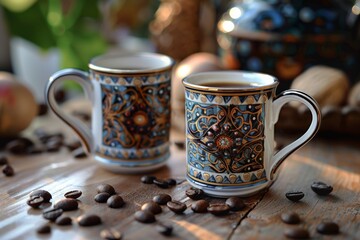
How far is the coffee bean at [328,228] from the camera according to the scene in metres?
0.75

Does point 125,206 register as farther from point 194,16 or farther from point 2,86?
point 194,16

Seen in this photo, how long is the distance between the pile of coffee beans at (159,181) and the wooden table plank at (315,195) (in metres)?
0.16

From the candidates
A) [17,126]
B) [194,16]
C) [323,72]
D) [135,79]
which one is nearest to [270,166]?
[135,79]

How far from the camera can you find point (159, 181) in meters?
0.93

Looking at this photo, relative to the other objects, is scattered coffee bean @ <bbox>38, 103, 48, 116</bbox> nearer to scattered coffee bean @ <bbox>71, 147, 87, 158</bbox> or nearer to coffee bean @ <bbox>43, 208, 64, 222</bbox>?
scattered coffee bean @ <bbox>71, 147, 87, 158</bbox>

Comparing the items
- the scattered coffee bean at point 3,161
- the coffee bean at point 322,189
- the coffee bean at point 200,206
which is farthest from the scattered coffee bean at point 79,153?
the coffee bean at point 322,189

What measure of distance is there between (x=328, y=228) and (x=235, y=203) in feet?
0.46

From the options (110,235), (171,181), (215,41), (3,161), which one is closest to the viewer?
(110,235)

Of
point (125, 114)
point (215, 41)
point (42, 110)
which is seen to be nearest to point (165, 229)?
point (125, 114)

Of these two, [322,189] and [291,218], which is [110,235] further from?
[322,189]

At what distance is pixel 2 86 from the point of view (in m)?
1.16

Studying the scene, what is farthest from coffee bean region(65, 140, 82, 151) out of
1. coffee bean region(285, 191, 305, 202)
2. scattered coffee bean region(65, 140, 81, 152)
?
coffee bean region(285, 191, 305, 202)

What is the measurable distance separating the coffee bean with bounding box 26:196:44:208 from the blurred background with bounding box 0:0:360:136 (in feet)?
1.15

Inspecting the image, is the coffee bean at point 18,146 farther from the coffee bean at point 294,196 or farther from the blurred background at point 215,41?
the coffee bean at point 294,196
